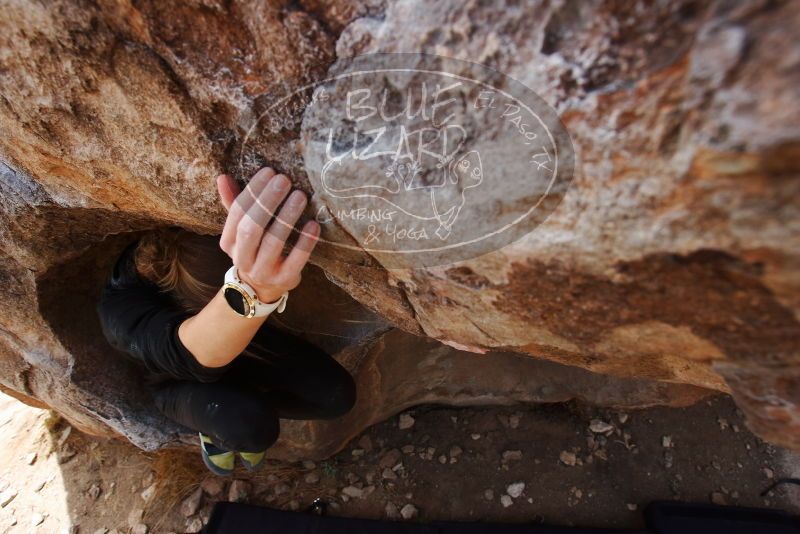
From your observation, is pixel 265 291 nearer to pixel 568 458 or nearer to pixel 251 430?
pixel 251 430

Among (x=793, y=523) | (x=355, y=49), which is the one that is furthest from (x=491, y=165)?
(x=793, y=523)

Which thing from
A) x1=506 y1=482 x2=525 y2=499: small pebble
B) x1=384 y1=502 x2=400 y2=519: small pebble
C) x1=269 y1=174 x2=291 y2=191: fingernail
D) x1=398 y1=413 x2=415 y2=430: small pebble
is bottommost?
x1=384 y1=502 x2=400 y2=519: small pebble

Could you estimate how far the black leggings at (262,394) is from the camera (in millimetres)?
1385

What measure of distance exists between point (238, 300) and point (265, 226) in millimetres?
219

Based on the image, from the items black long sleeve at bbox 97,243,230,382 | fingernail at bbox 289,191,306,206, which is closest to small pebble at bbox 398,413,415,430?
black long sleeve at bbox 97,243,230,382

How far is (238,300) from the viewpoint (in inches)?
40.1

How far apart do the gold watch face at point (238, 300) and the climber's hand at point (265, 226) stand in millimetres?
81

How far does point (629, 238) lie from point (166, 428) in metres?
1.48

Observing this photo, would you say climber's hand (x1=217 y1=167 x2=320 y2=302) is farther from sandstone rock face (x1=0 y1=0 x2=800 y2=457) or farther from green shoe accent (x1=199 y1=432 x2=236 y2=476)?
green shoe accent (x1=199 y1=432 x2=236 y2=476)

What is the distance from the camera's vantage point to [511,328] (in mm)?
863

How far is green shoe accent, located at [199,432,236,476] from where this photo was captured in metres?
1.57

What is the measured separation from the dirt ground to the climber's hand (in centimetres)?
108

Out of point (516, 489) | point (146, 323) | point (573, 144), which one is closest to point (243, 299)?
point (146, 323)

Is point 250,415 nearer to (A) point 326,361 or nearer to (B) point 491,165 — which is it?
(A) point 326,361
